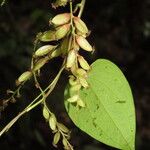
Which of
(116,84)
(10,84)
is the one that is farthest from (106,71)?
(10,84)

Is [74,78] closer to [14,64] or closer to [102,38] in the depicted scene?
[14,64]

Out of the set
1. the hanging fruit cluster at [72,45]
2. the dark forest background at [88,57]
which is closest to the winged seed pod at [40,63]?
the hanging fruit cluster at [72,45]

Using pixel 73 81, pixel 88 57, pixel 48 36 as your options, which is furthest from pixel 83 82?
pixel 88 57

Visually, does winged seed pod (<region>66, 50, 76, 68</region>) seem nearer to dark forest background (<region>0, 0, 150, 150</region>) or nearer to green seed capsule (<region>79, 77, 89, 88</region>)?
green seed capsule (<region>79, 77, 89, 88</region>)

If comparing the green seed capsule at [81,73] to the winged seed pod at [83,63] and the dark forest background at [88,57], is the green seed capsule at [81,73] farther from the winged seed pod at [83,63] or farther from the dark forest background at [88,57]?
the dark forest background at [88,57]

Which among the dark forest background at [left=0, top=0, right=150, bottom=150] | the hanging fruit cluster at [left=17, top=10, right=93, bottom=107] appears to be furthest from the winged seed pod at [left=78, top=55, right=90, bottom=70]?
the dark forest background at [left=0, top=0, right=150, bottom=150]

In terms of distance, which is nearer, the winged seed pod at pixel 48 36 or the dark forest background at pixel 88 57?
the winged seed pod at pixel 48 36
